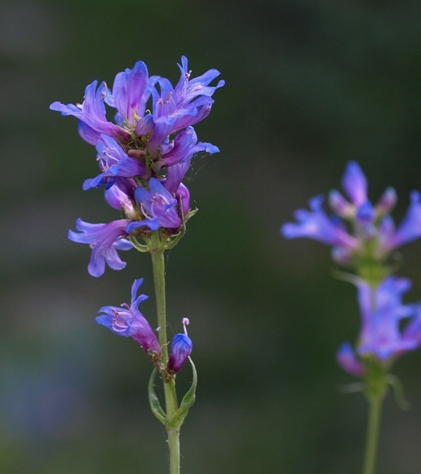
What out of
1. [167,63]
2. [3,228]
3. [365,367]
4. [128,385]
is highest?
[167,63]

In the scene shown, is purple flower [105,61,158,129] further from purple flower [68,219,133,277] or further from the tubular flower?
purple flower [68,219,133,277]

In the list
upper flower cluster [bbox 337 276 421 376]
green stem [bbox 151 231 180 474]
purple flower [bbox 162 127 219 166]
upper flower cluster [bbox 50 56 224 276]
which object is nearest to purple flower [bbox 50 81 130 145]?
upper flower cluster [bbox 50 56 224 276]

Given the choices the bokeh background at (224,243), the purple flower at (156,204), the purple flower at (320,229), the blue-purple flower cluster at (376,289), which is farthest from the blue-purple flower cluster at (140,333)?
the bokeh background at (224,243)

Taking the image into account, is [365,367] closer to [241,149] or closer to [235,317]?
[235,317]

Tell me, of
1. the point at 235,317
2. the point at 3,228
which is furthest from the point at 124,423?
the point at 3,228

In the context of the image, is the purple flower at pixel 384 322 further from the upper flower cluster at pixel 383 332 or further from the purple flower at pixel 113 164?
the purple flower at pixel 113 164

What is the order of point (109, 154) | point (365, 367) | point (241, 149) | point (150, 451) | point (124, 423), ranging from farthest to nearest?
1. point (241, 149)
2. point (124, 423)
3. point (150, 451)
4. point (365, 367)
5. point (109, 154)
